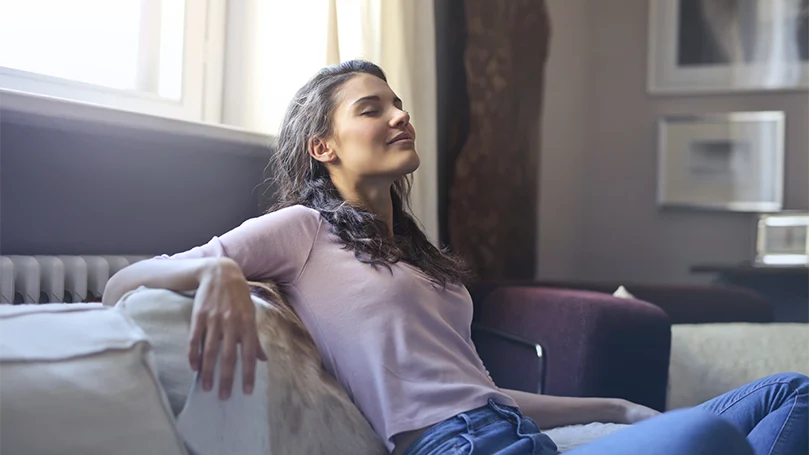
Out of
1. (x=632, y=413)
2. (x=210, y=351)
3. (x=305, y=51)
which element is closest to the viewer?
(x=210, y=351)

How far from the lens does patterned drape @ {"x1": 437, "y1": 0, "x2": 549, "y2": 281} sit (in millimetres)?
2811

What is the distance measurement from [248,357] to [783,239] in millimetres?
2919

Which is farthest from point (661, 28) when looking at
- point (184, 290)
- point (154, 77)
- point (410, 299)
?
point (184, 290)

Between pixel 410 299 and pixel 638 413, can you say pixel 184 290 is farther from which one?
pixel 638 413

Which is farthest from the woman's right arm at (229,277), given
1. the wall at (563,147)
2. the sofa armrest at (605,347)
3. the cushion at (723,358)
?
the wall at (563,147)

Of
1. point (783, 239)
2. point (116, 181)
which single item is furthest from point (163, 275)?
point (783, 239)

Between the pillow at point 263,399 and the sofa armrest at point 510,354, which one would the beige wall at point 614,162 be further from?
the pillow at point 263,399

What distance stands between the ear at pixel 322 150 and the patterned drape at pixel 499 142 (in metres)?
1.29

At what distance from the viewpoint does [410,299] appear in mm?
1265

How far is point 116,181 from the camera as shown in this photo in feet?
5.47

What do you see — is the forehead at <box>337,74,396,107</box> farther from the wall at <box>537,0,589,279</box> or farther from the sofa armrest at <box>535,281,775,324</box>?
the wall at <box>537,0,589,279</box>

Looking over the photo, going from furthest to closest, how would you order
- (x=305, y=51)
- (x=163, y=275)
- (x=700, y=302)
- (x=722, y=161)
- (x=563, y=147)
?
(x=563, y=147) → (x=722, y=161) → (x=700, y=302) → (x=305, y=51) → (x=163, y=275)

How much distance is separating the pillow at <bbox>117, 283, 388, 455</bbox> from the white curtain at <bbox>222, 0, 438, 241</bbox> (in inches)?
41.0

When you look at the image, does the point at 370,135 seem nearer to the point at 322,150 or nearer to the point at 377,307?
the point at 322,150
